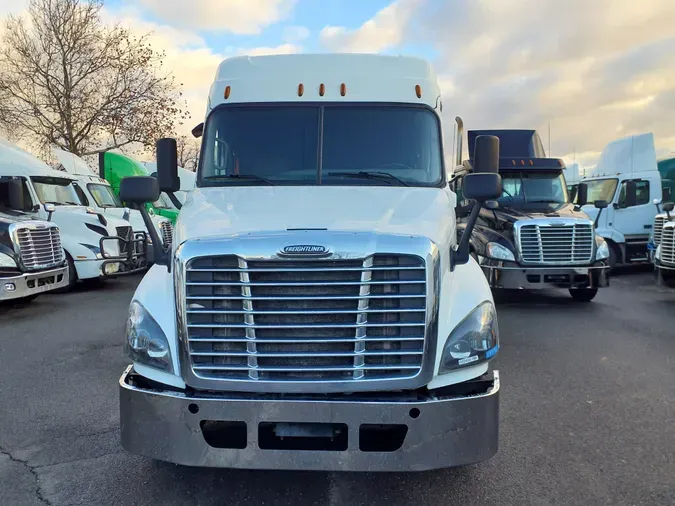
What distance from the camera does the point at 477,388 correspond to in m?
3.21

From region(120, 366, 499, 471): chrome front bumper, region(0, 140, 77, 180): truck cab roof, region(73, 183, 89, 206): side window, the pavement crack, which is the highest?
region(0, 140, 77, 180): truck cab roof

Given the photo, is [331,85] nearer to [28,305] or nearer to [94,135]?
[28,305]

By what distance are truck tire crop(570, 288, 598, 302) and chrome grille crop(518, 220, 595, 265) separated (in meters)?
0.83

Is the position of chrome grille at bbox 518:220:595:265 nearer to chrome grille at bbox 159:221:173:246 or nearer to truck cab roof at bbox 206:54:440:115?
truck cab roof at bbox 206:54:440:115

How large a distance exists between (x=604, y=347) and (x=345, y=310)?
16.1ft

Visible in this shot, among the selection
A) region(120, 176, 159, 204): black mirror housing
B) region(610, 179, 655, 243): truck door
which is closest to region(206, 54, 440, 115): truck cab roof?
region(120, 176, 159, 204): black mirror housing

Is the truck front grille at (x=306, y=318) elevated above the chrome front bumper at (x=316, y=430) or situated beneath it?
elevated above

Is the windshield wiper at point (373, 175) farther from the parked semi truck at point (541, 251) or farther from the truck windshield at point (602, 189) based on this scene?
the truck windshield at point (602, 189)

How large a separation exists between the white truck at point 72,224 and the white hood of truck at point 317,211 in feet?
25.6

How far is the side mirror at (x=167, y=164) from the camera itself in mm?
4789

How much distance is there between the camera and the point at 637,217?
1374 centimetres

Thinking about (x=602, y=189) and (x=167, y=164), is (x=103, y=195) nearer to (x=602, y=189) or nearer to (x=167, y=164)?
(x=167, y=164)

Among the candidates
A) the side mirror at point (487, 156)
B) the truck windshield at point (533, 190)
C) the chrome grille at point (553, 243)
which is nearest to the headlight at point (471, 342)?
the side mirror at point (487, 156)

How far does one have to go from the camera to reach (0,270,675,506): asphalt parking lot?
3.36 m
